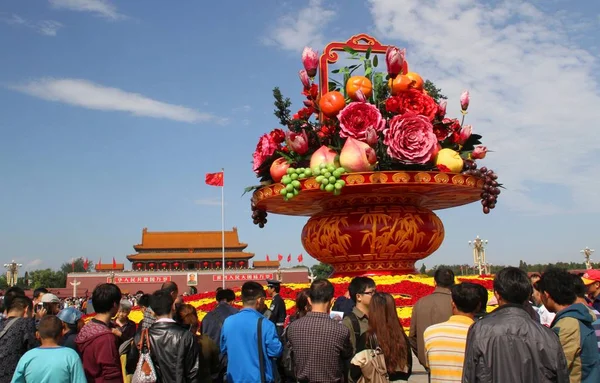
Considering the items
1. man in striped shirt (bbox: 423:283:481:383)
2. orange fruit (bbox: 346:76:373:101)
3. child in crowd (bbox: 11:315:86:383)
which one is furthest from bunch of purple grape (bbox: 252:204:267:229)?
man in striped shirt (bbox: 423:283:481:383)

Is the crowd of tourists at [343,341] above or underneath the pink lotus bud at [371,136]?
underneath

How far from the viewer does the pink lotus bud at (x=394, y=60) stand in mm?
10023

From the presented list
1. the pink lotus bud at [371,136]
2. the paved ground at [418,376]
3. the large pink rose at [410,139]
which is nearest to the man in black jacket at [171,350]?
the paved ground at [418,376]

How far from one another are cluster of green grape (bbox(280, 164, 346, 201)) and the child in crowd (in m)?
5.81

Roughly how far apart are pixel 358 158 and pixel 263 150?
204 centimetres

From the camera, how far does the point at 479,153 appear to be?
32.7ft

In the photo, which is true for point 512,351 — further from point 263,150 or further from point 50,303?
point 263,150

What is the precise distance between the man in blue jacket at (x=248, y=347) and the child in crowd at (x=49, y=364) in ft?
3.26

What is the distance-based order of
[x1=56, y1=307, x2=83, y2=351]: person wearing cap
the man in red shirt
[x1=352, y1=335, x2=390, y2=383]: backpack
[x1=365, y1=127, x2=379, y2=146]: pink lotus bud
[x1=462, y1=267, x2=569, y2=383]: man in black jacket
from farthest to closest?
[x1=365, y1=127, x2=379, y2=146]: pink lotus bud < [x1=56, y1=307, x2=83, y2=351]: person wearing cap < the man in red shirt < [x1=352, y1=335, x2=390, y2=383]: backpack < [x1=462, y1=267, x2=569, y2=383]: man in black jacket

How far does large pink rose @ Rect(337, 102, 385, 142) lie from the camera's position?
9.35m

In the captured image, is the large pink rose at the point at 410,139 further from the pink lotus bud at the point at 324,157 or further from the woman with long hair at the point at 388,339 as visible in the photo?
the woman with long hair at the point at 388,339

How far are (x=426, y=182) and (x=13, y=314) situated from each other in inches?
251

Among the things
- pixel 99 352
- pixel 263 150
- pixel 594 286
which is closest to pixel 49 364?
pixel 99 352

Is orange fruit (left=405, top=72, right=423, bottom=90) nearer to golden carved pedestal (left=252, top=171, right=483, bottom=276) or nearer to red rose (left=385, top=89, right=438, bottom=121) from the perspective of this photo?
red rose (left=385, top=89, right=438, bottom=121)
